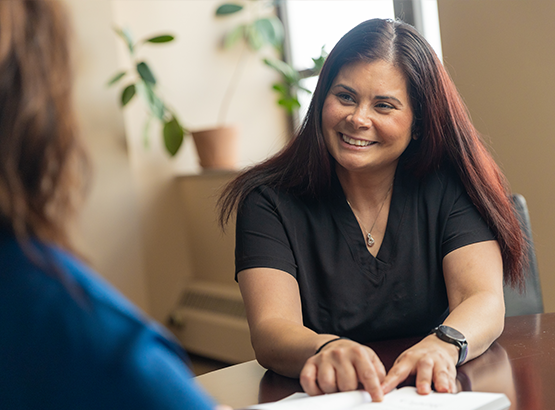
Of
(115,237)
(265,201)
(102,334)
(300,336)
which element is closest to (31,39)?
(102,334)

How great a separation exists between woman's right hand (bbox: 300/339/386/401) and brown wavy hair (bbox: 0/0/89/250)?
1.92 feet

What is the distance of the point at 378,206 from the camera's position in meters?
1.61

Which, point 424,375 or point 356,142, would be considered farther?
point 356,142

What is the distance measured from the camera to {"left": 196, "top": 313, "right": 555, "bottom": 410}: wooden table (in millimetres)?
983

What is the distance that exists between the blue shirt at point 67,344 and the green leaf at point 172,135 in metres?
2.88

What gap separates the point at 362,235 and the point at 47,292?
3.70 ft

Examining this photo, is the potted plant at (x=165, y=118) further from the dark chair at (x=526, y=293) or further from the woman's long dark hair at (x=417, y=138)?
the dark chair at (x=526, y=293)

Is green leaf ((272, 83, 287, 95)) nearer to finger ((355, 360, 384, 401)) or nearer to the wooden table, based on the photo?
the wooden table

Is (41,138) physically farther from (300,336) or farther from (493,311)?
(493,311)

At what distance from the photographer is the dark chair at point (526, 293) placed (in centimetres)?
161

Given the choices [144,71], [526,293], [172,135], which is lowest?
[526,293]

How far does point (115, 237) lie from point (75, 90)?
310 cm

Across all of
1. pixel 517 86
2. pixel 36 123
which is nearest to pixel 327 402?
pixel 36 123

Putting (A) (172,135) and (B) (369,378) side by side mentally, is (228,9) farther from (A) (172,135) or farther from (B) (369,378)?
(B) (369,378)
